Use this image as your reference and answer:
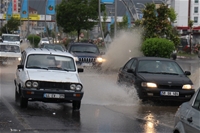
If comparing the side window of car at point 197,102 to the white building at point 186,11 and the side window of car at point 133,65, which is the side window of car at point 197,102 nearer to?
the side window of car at point 133,65

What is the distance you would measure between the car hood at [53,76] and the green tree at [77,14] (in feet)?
148

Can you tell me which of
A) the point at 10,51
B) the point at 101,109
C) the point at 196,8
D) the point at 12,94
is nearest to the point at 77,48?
the point at 10,51

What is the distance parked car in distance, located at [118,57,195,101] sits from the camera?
51.8 feet

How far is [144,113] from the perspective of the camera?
14.4 metres

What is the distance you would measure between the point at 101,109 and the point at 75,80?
1440 millimetres

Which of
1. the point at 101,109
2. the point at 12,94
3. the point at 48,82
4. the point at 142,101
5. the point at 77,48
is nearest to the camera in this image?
the point at 48,82

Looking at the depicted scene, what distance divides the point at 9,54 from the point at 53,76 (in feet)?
57.2

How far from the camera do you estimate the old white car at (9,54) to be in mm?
30609

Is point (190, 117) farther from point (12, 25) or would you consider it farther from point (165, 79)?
point (12, 25)

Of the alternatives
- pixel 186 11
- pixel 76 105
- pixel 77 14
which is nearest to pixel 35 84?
pixel 76 105

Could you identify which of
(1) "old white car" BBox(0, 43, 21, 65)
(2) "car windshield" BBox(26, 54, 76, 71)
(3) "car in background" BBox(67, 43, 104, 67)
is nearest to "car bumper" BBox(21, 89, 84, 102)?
(2) "car windshield" BBox(26, 54, 76, 71)

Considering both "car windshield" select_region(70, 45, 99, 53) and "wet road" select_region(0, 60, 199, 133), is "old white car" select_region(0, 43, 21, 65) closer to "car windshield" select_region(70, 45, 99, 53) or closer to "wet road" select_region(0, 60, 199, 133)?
"car windshield" select_region(70, 45, 99, 53)

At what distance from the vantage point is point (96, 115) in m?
13.7

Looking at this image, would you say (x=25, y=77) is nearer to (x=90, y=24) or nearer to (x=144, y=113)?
(x=144, y=113)
